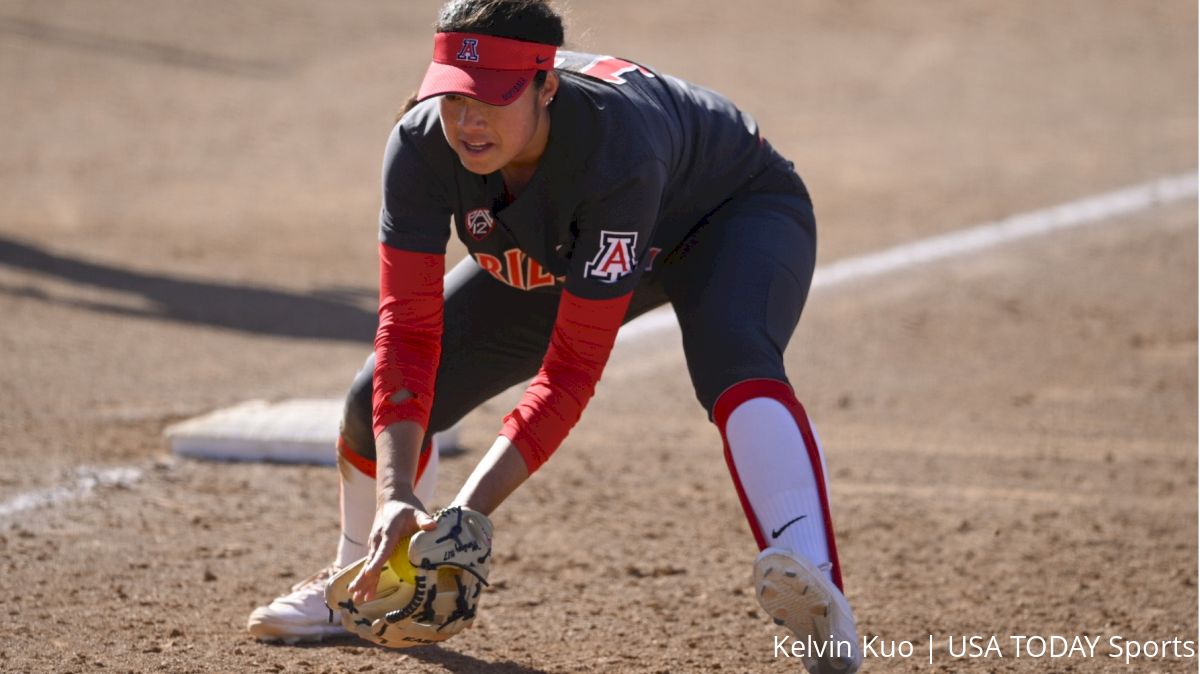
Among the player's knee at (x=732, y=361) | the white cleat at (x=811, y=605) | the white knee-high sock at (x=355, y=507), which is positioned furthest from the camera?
the white knee-high sock at (x=355, y=507)

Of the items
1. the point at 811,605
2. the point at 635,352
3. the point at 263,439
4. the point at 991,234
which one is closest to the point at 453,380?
the point at 811,605

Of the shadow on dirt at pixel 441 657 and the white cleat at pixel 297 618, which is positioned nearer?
the shadow on dirt at pixel 441 657

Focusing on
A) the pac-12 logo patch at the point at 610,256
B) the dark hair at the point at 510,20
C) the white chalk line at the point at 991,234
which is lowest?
the white chalk line at the point at 991,234

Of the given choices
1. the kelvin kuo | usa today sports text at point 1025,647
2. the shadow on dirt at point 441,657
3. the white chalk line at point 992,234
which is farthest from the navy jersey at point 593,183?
the white chalk line at point 992,234

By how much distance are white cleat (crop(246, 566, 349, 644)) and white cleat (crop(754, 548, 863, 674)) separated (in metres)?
1.28

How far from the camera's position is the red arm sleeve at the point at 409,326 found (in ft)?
10.5

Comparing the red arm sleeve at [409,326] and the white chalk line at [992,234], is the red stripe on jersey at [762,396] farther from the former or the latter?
the white chalk line at [992,234]

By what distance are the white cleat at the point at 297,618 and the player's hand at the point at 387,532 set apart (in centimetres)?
73

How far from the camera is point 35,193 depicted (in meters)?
9.19

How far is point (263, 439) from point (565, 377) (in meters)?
2.42

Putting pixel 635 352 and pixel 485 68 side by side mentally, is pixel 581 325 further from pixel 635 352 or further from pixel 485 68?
pixel 635 352

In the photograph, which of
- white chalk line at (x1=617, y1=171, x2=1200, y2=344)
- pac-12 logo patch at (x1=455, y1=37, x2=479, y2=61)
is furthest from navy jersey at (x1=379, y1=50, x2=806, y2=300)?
white chalk line at (x1=617, y1=171, x2=1200, y2=344)

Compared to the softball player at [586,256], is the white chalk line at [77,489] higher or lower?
lower

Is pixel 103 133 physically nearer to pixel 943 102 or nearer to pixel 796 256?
pixel 943 102
